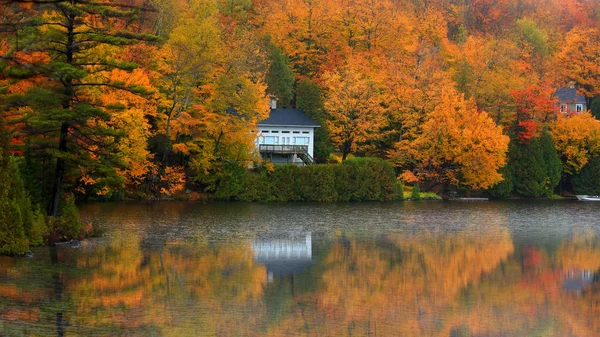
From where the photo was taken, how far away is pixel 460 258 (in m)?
27.6

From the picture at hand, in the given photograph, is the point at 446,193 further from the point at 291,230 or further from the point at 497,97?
the point at 291,230

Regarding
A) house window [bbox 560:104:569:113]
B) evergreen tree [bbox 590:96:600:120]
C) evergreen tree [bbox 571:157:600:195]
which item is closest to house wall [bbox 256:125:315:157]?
evergreen tree [bbox 571:157:600:195]

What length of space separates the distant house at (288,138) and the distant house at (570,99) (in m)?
34.5

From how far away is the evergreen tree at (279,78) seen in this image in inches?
2616

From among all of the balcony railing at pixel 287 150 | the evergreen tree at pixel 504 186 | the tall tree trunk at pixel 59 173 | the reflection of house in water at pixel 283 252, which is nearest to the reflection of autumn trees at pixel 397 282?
the reflection of house in water at pixel 283 252

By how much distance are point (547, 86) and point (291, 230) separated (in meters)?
40.0

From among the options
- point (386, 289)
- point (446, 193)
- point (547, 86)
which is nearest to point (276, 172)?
point (446, 193)

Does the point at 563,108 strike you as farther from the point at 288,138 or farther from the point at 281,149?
the point at 281,149

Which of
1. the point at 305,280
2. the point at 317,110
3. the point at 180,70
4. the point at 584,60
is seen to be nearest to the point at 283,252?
the point at 305,280

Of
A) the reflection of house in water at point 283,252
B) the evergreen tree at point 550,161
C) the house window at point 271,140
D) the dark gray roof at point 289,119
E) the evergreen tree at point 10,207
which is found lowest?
the reflection of house in water at point 283,252

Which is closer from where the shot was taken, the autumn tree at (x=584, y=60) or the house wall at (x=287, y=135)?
the house wall at (x=287, y=135)

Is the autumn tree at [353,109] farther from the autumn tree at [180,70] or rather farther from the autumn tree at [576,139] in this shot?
the autumn tree at [576,139]

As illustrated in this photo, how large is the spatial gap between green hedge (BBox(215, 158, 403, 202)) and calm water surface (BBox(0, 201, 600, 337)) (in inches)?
595

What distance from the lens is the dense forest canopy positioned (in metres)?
50.4
